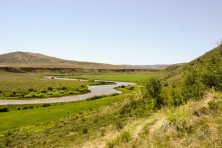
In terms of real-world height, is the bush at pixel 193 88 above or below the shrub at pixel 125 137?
above

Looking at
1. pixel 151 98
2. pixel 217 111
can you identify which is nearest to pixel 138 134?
pixel 217 111

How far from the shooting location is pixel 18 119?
5016cm

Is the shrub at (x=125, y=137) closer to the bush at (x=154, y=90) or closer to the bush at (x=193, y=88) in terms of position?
the bush at (x=193, y=88)

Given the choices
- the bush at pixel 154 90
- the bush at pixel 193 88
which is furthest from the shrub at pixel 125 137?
the bush at pixel 154 90

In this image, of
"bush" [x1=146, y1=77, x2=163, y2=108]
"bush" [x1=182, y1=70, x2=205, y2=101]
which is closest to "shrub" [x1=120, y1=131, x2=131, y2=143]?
"bush" [x1=182, y1=70, x2=205, y2=101]

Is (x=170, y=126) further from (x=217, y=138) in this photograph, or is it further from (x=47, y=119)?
(x=47, y=119)

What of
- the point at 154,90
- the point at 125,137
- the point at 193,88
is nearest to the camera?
the point at 125,137

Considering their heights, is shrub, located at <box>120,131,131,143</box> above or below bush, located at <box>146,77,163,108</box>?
below

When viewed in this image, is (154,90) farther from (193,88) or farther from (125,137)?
(125,137)

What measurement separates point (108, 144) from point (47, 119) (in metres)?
36.2

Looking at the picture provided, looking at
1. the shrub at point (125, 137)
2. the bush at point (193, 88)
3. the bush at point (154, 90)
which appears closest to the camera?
the shrub at point (125, 137)

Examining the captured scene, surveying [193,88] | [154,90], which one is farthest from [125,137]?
[154,90]

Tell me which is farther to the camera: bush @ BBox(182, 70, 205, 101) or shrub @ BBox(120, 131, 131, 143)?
bush @ BBox(182, 70, 205, 101)

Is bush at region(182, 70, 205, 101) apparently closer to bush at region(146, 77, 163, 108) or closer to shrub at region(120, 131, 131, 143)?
bush at region(146, 77, 163, 108)
